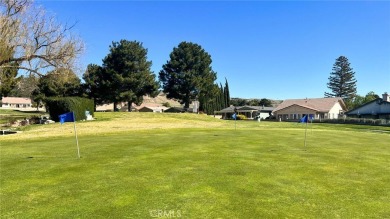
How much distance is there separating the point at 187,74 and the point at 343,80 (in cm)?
7364

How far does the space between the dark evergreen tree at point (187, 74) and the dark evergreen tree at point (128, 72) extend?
8702mm

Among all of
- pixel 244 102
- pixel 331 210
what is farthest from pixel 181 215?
pixel 244 102

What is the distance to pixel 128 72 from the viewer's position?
75938mm

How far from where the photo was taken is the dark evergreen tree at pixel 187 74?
85.3 m

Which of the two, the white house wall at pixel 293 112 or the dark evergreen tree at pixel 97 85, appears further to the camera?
the white house wall at pixel 293 112

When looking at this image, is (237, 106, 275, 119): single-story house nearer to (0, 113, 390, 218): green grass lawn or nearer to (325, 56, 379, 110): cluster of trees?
(325, 56, 379, 110): cluster of trees

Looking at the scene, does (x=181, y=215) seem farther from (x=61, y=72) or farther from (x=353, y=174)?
(x=61, y=72)

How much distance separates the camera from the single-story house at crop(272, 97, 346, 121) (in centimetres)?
9200

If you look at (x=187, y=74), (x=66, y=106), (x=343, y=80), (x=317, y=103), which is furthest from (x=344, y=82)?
(x=66, y=106)

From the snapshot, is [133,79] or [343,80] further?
[343,80]

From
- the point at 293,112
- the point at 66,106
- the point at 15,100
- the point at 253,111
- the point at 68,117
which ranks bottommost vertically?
the point at 68,117

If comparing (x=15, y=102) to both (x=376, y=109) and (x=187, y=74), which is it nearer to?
(x=187, y=74)

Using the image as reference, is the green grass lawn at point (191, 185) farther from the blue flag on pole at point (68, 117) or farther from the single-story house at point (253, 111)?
the single-story house at point (253, 111)

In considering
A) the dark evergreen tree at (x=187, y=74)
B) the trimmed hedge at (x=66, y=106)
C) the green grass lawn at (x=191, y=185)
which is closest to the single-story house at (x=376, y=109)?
the dark evergreen tree at (x=187, y=74)
